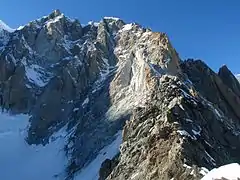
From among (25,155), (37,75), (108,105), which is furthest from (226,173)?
(37,75)

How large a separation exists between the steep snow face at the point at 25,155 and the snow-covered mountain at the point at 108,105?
1.19ft

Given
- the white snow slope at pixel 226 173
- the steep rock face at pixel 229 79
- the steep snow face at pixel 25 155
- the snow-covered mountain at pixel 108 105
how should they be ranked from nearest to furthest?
the white snow slope at pixel 226 173 → the snow-covered mountain at pixel 108 105 → the steep rock face at pixel 229 79 → the steep snow face at pixel 25 155

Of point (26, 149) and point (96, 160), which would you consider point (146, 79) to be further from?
point (26, 149)

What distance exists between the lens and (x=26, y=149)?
132500mm

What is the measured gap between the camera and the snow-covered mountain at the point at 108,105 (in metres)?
42.8

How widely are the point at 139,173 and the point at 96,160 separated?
5188cm

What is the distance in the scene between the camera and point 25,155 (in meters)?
129

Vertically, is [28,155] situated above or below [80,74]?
below

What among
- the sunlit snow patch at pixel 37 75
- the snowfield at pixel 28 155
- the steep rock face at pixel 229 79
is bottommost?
the steep rock face at pixel 229 79

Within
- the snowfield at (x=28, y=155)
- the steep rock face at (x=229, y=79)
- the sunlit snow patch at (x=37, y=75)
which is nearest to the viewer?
the steep rock face at (x=229, y=79)

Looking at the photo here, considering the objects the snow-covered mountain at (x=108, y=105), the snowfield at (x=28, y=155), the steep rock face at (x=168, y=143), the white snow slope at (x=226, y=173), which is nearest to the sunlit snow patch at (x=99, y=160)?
the snowfield at (x=28, y=155)

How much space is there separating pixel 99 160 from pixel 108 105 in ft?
72.9

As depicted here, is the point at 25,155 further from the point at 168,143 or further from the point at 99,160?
the point at 168,143

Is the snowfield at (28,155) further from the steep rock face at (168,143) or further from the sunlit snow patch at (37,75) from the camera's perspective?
the steep rock face at (168,143)
